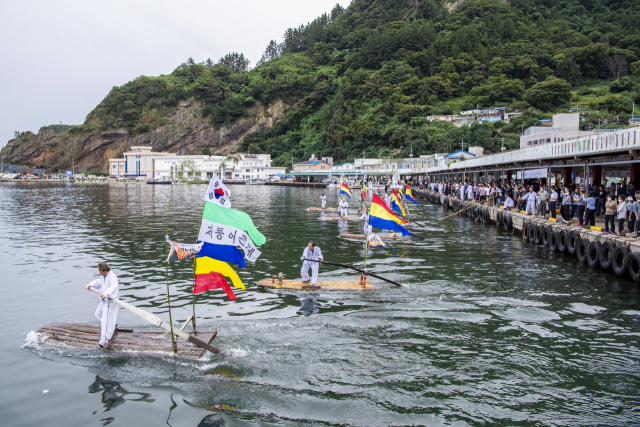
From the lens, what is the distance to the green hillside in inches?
4740

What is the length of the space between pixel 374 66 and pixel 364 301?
17117 centimetres

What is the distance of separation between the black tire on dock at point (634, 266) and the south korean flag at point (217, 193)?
1582cm

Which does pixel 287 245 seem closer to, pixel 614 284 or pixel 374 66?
pixel 614 284

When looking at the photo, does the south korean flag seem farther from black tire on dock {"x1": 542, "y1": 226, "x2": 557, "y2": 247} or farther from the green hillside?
the green hillside

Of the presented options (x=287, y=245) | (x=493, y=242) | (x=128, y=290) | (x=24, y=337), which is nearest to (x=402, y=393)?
(x=24, y=337)

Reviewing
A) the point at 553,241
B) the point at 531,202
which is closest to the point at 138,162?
the point at 531,202

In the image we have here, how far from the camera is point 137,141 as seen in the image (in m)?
184

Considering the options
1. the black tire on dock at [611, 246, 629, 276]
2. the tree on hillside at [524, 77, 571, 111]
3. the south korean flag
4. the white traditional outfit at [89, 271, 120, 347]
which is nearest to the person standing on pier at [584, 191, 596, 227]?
the black tire on dock at [611, 246, 629, 276]

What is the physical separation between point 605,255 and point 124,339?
19.4 meters

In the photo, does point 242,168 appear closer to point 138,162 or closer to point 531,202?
point 138,162

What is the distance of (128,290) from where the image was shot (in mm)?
15812

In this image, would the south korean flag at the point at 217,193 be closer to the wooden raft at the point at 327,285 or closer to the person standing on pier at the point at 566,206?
the wooden raft at the point at 327,285

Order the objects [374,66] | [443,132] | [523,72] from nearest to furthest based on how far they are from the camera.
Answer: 1. [443,132]
2. [523,72]
3. [374,66]

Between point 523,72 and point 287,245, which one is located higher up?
point 523,72
